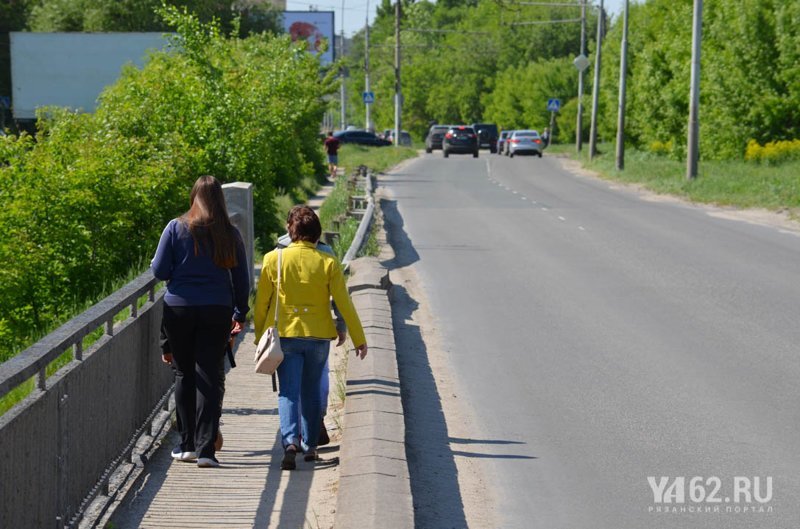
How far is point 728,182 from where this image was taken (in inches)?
1288

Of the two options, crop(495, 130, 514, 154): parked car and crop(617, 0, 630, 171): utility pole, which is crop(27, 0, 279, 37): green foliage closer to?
crop(495, 130, 514, 154): parked car

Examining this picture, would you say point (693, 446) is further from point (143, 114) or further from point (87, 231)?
point (143, 114)

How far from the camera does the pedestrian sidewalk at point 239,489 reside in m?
6.31

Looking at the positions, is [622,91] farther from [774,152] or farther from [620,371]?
[620,371]

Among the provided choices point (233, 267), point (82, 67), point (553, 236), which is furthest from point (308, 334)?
point (82, 67)

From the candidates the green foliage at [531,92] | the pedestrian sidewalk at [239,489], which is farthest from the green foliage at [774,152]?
the green foliage at [531,92]

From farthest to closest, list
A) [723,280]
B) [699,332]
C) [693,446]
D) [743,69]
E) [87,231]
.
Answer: [743,69] < [723,280] < [87,231] < [699,332] < [693,446]

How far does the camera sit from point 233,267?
712 cm

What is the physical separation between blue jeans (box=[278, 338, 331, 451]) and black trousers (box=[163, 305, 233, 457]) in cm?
37

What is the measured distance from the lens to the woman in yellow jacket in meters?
7.21

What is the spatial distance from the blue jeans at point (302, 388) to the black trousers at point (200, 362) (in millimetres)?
368

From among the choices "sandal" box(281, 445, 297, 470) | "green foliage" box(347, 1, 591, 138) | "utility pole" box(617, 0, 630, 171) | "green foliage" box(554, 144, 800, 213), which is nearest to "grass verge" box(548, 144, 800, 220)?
"green foliage" box(554, 144, 800, 213)

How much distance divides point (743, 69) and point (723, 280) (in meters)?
26.2

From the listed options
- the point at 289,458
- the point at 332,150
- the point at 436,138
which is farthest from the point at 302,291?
the point at 436,138
